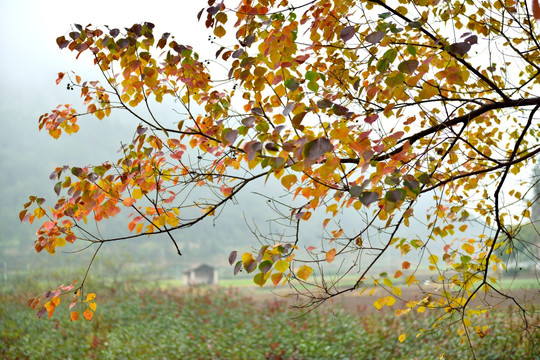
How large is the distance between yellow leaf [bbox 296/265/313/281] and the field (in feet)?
8.80

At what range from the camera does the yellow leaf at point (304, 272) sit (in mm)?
1532

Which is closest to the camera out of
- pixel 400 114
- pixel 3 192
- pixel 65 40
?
pixel 65 40

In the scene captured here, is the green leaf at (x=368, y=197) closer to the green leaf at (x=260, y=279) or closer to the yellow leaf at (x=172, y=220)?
the green leaf at (x=260, y=279)

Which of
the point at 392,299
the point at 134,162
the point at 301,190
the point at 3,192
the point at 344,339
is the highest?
the point at 3,192

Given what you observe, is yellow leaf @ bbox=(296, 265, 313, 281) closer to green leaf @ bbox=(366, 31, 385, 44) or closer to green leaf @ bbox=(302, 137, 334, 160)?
green leaf @ bbox=(302, 137, 334, 160)

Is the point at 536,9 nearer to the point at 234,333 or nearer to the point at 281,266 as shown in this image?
the point at 281,266

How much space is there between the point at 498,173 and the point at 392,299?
135 centimetres

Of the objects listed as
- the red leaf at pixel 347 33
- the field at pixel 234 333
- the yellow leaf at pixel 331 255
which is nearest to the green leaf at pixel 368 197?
the red leaf at pixel 347 33

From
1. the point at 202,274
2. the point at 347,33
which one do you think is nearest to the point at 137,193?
the point at 347,33

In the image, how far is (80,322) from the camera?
19.3 ft

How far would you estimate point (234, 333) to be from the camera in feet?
17.4

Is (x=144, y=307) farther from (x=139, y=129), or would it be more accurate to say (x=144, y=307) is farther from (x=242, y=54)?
(x=242, y=54)

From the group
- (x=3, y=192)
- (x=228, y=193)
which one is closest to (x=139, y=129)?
(x=228, y=193)

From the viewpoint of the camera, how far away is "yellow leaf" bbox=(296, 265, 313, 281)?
5.03 feet
